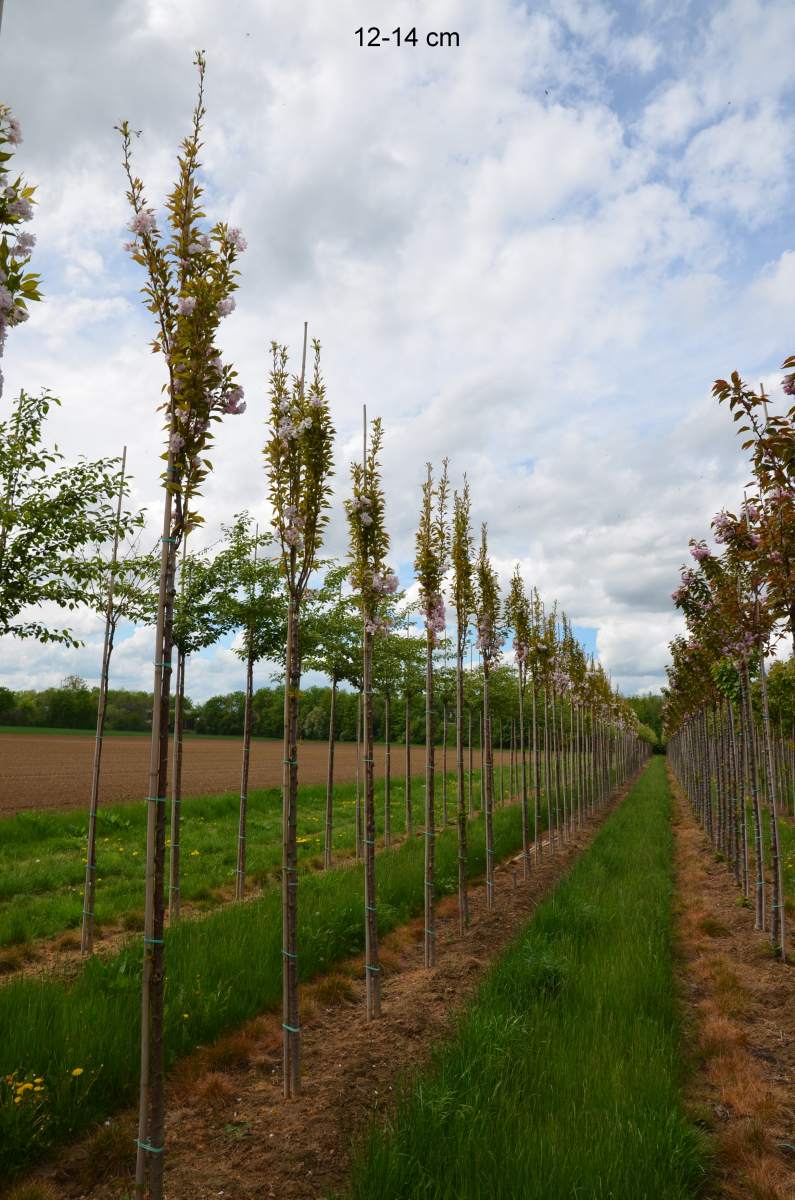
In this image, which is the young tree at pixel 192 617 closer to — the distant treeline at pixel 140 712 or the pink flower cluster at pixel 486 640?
the pink flower cluster at pixel 486 640

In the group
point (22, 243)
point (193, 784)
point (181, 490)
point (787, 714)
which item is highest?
point (22, 243)

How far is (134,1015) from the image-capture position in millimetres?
5594

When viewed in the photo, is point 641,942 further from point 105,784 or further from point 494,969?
point 105,784

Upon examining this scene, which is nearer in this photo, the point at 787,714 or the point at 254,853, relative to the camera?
the point at 254,853

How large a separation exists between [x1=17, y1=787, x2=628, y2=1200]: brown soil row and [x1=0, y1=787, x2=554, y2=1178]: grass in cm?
21

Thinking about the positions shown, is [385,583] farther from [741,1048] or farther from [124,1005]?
[741,1048]

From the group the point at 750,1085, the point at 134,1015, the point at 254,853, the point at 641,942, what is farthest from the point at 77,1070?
the point at 254,853

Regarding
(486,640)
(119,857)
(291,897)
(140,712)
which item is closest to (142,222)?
(291,897)

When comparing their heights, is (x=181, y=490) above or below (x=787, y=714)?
above

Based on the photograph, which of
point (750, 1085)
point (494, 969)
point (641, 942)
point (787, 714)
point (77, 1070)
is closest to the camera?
point (77, 1070)

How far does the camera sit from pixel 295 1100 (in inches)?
207

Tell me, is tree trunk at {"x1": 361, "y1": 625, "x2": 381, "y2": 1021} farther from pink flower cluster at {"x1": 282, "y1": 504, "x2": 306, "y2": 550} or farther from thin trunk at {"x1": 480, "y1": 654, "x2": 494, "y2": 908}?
thin trunk at {"x1": 480, "y1": 654, "x2": 494, "y2": 908}

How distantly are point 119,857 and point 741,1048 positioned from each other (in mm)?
11232

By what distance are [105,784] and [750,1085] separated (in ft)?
90.5
